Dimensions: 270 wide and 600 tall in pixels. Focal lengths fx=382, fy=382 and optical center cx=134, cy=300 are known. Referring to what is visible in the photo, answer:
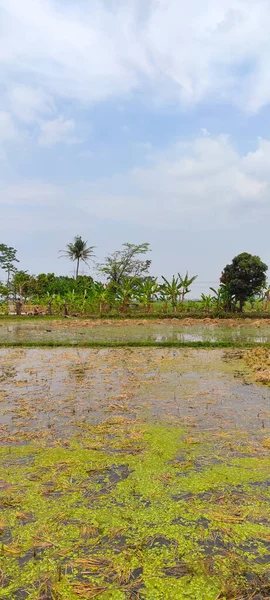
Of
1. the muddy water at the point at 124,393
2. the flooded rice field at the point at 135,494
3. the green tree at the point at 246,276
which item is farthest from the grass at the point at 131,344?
the green tree at the point at 246,276

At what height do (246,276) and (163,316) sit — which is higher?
(246,276)

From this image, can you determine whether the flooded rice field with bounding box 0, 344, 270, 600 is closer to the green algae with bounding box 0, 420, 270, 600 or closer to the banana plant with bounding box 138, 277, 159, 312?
the green algae with bounding box 0, 420, 270, 600

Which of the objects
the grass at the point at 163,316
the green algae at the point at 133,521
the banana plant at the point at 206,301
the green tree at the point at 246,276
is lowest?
the green algae at the point at 133,521

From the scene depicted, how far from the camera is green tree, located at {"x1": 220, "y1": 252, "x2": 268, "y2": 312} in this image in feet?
88.7

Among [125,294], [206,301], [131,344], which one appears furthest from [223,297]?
[131,344]

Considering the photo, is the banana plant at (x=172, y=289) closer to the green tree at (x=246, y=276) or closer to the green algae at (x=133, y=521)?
the green tree at (x=246, y=276)

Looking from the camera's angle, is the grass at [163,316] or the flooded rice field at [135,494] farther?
the grass at [163,316]

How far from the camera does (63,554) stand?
2492mm

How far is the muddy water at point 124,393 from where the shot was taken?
5.26 meters

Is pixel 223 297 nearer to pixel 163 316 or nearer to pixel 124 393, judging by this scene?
pixel 163 316

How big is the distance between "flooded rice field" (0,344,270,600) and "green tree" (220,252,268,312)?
2108cm

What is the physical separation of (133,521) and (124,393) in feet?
12.8

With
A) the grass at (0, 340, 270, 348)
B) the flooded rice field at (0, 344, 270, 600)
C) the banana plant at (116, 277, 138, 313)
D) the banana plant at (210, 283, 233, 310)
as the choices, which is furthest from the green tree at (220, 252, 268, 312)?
the flooded rice field at (0, 344, 270, 600)

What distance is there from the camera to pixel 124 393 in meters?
6.75
